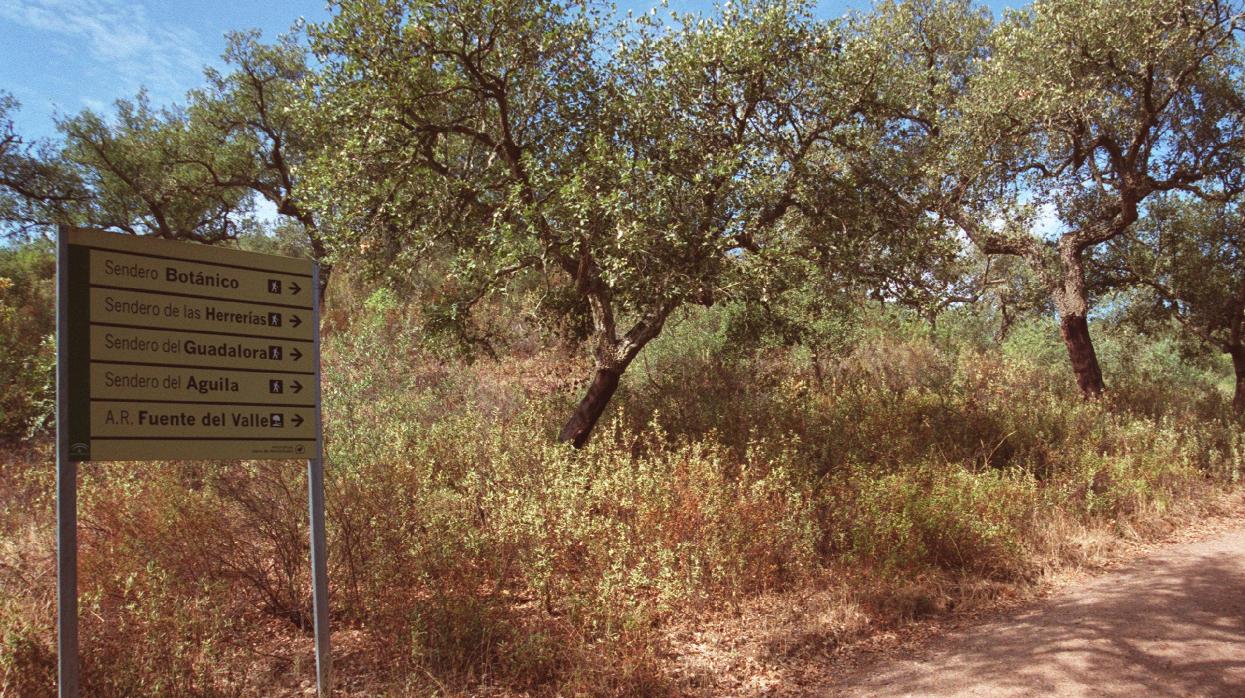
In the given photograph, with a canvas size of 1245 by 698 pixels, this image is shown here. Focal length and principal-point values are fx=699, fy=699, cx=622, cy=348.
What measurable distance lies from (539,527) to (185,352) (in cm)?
271

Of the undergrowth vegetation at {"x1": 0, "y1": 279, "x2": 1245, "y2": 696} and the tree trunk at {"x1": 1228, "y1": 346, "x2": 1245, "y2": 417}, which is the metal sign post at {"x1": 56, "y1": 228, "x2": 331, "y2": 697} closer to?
the undergrowth vegetation at {"x1": 0, "y1": 279, "x2": 1245, "y2": 696}

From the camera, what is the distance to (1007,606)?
5.45m

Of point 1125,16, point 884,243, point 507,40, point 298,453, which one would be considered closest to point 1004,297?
point 1125,16

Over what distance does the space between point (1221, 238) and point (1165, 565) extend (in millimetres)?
9677

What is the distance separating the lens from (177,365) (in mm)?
3438

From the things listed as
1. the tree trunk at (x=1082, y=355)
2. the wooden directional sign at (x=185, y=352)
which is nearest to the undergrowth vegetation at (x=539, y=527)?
the wooden directional sign at (x=185, y=352)

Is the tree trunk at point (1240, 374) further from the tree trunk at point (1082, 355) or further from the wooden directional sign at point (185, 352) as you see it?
the wooden directional sign at point (185, 352)

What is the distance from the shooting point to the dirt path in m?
3.92

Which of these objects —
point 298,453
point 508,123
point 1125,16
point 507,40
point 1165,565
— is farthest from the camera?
point 1125,16

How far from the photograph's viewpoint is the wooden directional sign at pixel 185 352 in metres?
3.23

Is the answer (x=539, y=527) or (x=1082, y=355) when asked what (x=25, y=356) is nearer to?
(x=539, y=527)

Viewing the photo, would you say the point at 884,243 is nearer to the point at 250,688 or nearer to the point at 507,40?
the point at 507,40

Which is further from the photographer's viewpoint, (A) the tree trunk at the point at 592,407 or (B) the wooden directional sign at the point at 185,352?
(A) the tree trunk at the point at 592,407

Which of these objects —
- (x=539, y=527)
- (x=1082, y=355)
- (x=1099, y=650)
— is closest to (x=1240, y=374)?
(x=1082, y=355)
